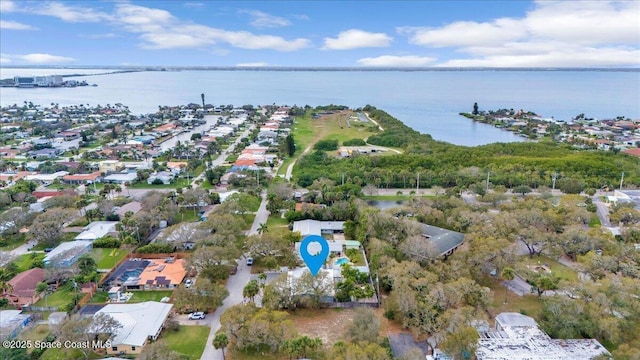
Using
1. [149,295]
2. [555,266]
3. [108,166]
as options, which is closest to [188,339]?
[149,295]

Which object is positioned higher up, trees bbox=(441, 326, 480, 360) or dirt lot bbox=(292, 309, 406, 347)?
trees bbox=(441, 326, 480, 360)

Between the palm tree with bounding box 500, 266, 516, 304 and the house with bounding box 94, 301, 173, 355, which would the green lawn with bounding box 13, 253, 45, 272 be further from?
the palm tree with bounding box 500, 266, 516, 304

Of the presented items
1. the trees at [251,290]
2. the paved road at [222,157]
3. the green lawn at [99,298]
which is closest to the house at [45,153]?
the paved road at [222,157]

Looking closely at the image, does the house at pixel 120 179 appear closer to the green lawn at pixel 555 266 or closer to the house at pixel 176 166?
the house at pixel 176 166

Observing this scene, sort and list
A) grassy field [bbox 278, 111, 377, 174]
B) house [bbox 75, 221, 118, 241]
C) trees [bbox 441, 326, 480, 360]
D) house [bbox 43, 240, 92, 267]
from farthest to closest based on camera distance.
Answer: grassy field [bbox 278, 111, 377, 174], house [bbox 75, 221, 118, 241], house [bbox 43, 240, 92, 267], trees [bbox 441, 326, 480, 360]

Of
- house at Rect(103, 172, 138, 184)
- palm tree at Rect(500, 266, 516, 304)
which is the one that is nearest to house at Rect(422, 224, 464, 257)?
palm tree at Rect(500, 266, 516, 304)

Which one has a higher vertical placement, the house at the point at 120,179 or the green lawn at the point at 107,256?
the house at the point at 120,179
